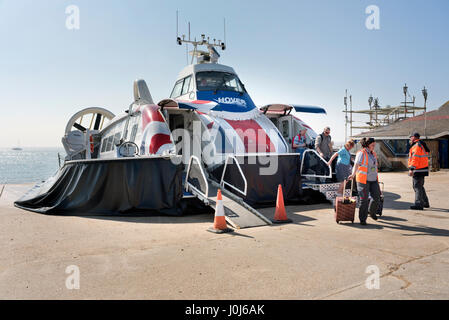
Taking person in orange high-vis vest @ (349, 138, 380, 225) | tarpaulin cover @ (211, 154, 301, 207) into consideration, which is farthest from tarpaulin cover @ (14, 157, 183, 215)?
person in orange high-vis vest @ (349, 138, 380, 225)

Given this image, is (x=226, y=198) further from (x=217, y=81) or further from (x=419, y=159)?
(x=217, y=81)

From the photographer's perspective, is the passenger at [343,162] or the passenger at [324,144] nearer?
the passenger at [343,162]

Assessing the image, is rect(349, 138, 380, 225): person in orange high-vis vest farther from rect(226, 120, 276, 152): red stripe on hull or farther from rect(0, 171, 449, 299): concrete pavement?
rect(226, 120, 276, 152): red stripe on hull

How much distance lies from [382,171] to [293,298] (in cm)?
1965

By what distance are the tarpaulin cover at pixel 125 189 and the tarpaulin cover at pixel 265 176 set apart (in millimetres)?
1298

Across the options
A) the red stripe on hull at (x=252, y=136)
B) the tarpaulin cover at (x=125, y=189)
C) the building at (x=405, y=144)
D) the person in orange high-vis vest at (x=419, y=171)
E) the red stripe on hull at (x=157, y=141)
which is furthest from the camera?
the building at (x=405, y=144)

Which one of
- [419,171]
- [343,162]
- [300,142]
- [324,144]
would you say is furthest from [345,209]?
[300,142]

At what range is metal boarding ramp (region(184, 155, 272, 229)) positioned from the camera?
259 inches

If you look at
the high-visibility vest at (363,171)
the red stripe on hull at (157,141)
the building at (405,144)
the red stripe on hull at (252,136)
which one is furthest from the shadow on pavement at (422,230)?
the building at (405,144)

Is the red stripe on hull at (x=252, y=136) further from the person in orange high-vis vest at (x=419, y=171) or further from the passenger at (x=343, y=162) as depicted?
the person in orange high-vis vest at (x=419, y=171)

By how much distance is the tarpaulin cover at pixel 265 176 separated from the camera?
8352mm

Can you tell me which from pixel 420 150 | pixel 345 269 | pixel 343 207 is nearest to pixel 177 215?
pixel 343 207

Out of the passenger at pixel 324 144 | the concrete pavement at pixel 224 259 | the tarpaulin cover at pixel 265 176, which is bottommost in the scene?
the concrete pavement at pixel 224 259

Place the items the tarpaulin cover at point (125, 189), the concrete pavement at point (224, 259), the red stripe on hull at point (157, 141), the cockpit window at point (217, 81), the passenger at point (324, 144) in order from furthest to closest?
the cockpit window at point (217, 81)
the passenger at point (324, 144)
the red stripe on hull at point (157, 141)
the tarpaulin cover at point (125, 189)
the concrete pavement at point (224, 259)
